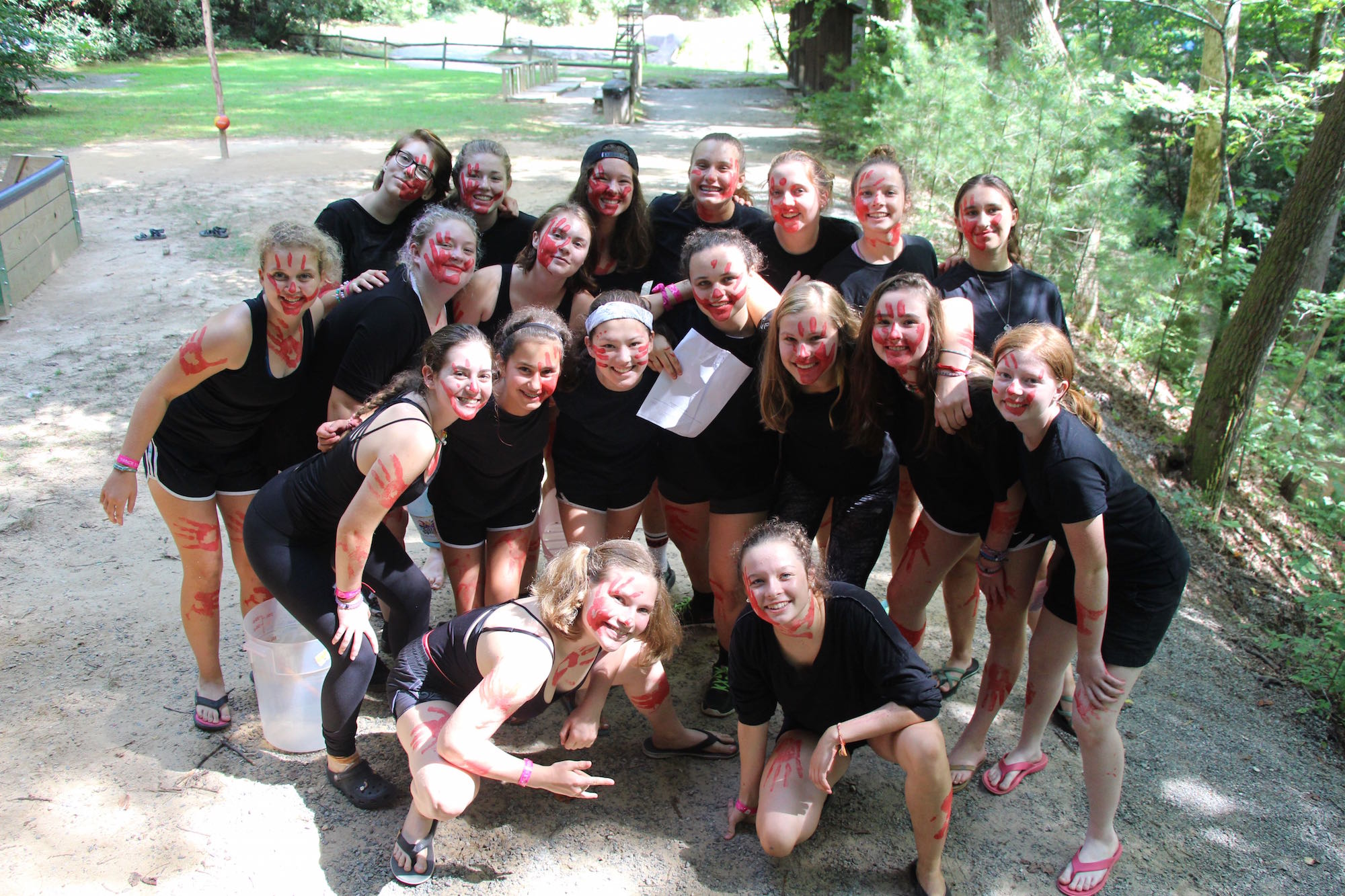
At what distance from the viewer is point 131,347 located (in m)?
6.41

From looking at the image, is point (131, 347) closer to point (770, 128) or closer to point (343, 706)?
point (343, 706)

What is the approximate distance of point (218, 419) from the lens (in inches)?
112

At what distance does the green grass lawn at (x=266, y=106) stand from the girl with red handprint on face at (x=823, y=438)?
41.7 ft

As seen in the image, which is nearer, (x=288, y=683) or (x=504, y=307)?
(x=288, y=683)

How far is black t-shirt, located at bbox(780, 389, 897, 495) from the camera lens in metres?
2.94

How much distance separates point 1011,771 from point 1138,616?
0.79 metres

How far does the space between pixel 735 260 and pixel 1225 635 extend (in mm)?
3089

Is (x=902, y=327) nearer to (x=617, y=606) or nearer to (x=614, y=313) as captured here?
(x=614, y=313)

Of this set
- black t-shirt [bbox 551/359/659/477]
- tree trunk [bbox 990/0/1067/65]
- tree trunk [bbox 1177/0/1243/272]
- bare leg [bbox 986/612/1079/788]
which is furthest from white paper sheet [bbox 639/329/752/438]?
tree trunk [bbox 1177/0/1243/272]

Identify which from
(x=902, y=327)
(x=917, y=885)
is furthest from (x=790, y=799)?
(x=902, y=327)

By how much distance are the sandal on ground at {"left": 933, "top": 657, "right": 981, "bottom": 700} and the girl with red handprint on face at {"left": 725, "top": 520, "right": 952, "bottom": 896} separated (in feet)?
2.94

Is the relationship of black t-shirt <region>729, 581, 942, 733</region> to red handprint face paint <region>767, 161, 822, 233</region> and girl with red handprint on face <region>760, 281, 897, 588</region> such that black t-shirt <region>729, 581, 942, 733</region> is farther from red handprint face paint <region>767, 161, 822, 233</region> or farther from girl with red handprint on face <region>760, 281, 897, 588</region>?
red handprint face paint <region>767, 161, 822, 233</region>

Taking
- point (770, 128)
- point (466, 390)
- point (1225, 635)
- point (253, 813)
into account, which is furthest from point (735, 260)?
point (770, 128)

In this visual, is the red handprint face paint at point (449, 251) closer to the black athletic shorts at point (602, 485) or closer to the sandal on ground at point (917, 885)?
the black athletic shorts at point (602, 485)
